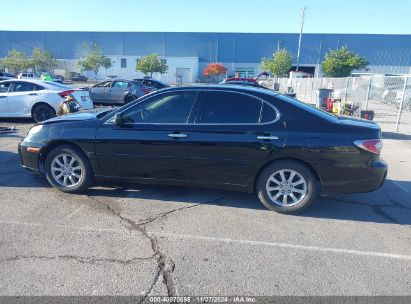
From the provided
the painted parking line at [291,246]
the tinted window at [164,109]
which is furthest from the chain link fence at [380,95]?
the tinted window at [164,109]

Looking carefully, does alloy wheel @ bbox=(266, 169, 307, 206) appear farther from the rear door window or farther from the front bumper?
the front bumper

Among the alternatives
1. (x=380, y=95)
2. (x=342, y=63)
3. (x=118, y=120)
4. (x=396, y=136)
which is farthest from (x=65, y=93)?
(x=342, y=63)

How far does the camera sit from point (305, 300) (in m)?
2.61

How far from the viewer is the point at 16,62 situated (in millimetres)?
53969

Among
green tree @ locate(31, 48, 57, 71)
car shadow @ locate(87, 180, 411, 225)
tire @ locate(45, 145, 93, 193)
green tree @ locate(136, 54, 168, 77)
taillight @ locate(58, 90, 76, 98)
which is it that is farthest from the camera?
green tree @ locate(31, 48, 57, 71)

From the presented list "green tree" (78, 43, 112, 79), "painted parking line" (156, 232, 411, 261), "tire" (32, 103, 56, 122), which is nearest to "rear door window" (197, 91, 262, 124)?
"painted parking line" (156, 232, 411, 261)

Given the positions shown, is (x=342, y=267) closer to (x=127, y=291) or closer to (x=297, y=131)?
(x=297, y=131)

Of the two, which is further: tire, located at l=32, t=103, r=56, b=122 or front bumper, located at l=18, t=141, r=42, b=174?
tire, located at l=32, t=103, r=56, b=122

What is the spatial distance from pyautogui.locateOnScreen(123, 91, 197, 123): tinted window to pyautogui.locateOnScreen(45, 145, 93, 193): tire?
0.93 metres

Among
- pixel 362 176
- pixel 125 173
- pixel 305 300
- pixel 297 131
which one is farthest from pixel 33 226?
pixel 362 176

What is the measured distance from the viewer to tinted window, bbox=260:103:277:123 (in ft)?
13.5

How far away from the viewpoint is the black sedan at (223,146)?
4.02 metres

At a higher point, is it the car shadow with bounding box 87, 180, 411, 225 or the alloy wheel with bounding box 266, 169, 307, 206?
the alloy wheel with bounding box 266, 169, 307, 206

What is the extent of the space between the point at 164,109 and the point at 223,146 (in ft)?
3.23
